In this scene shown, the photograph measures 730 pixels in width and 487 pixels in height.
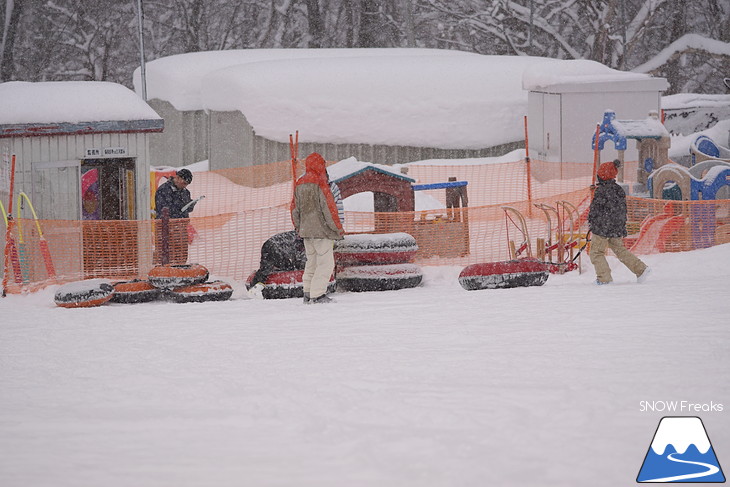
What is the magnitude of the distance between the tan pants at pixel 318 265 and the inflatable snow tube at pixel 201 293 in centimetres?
122

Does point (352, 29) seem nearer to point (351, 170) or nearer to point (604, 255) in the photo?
point (351, 170)

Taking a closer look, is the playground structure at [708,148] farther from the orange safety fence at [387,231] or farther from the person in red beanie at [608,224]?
the person in red beanie at [608,224]

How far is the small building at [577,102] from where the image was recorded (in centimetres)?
2073

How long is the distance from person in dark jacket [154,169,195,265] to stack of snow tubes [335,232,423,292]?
2164mm

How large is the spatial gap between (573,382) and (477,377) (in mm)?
670

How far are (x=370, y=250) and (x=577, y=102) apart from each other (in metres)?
9.97

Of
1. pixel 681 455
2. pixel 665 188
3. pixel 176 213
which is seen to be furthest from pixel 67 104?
pixel 681 455

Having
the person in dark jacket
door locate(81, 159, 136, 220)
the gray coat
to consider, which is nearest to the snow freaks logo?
the gray coat

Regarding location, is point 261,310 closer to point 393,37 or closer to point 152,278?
point 152,278

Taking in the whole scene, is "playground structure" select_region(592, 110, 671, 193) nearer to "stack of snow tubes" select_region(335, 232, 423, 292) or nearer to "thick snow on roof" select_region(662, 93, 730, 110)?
"stack of snow tubes" select_region(335, 232, 423, 292)

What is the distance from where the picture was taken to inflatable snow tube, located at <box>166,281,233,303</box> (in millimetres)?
11648

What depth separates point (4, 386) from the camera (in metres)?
7.60

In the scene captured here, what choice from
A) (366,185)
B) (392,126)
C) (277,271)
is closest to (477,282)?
(277,271)

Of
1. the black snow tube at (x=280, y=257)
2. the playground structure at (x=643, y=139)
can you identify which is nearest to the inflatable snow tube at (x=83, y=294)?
the black snow tube at (x=280, y=257)
